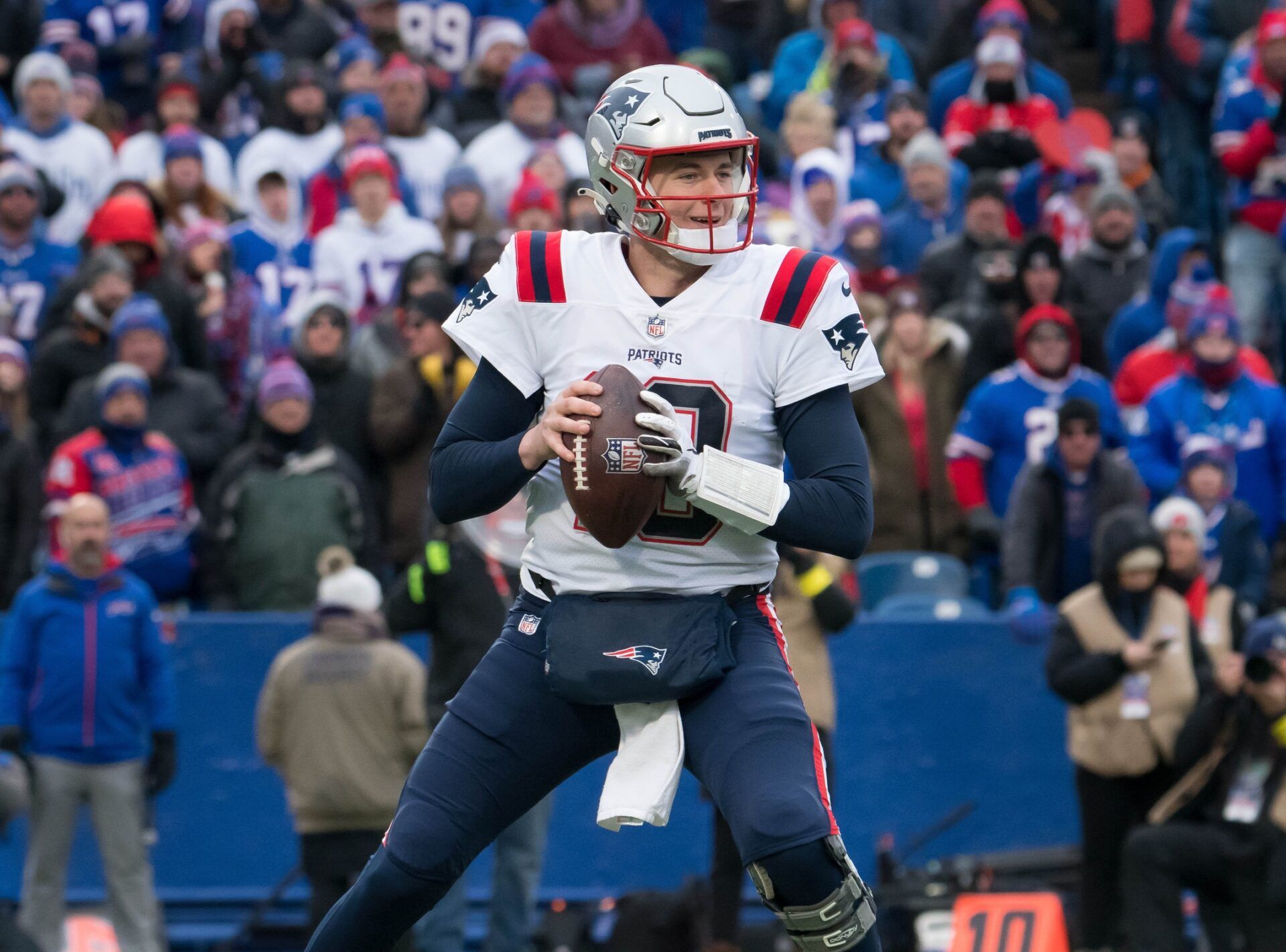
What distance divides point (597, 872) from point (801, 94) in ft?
17.6

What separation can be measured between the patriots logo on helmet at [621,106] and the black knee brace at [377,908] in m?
1.55

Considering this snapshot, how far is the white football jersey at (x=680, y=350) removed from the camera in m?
4.23

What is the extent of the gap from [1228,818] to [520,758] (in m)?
4.18

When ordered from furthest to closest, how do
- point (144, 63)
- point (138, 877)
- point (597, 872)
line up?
1. point (144, 63)
2. point (597, 872)
3. point (138, 877)

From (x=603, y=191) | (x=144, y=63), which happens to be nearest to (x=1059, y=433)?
(x=603, y=191)

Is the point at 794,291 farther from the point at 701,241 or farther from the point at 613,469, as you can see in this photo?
the point at 613,469

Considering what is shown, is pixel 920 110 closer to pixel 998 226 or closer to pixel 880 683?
pixel 998 226

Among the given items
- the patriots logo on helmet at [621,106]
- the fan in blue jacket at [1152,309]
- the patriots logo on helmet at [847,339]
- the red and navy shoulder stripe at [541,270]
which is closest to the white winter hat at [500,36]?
the fan in blue jacket at [1152,309]

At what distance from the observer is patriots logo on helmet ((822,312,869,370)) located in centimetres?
423

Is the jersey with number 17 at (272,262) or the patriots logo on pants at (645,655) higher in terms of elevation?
the jersey with number 17 at (272,262)

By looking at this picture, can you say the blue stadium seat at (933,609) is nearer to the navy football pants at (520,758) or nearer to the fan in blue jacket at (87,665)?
the fan in blue jacket at (87,665)

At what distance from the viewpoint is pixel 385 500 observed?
9.31m

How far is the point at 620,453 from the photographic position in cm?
402

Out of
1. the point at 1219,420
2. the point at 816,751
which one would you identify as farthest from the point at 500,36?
the point at 816,751
